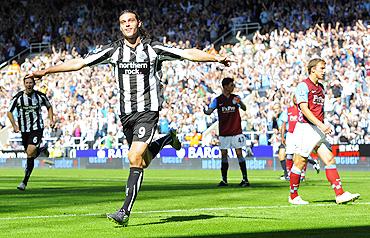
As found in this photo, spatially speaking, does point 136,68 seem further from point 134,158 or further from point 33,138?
point 33,138

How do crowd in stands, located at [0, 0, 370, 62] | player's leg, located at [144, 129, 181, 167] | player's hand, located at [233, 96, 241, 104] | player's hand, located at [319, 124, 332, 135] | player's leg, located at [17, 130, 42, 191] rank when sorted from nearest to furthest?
player's leg, located at [144, 129, 181, 167] → player's hand, located at [319, 124, 332, 135] → player's leg, located at [17, 130, 42, 191] → player's hand, located at [233, 96, 241, 104] → crowd in stands, located at [0, 0, 370, 62]

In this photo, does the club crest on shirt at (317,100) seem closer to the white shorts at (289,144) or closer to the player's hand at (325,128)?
the player's hand at (325,128)

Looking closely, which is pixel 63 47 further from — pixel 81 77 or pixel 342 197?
pixel 342 197

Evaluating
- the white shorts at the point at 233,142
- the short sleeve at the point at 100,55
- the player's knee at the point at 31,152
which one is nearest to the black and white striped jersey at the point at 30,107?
the player's knee at the point at 31,152

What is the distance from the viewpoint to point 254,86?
38.6m

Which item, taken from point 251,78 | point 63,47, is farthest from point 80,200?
point 63,47

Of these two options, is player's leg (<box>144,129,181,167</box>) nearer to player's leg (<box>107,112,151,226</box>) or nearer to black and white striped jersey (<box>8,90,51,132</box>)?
player's leg (<box>107,112,151,226</box>)

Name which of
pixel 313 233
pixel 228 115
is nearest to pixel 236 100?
pixel 228 115

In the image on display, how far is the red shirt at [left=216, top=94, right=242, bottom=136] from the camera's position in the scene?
2133 cm

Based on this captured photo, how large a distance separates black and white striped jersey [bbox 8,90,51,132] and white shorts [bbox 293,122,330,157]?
7.85 m

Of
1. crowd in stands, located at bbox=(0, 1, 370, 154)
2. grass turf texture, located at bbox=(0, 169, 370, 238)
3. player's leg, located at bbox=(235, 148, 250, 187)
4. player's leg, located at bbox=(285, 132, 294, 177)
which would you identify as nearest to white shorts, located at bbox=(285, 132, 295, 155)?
player's leg, located at bbox=(285, 132, 294, 177)

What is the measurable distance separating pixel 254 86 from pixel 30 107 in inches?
759

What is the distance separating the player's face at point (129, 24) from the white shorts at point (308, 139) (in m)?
4.14

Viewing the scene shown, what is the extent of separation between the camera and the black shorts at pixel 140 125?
11289 millimetres
